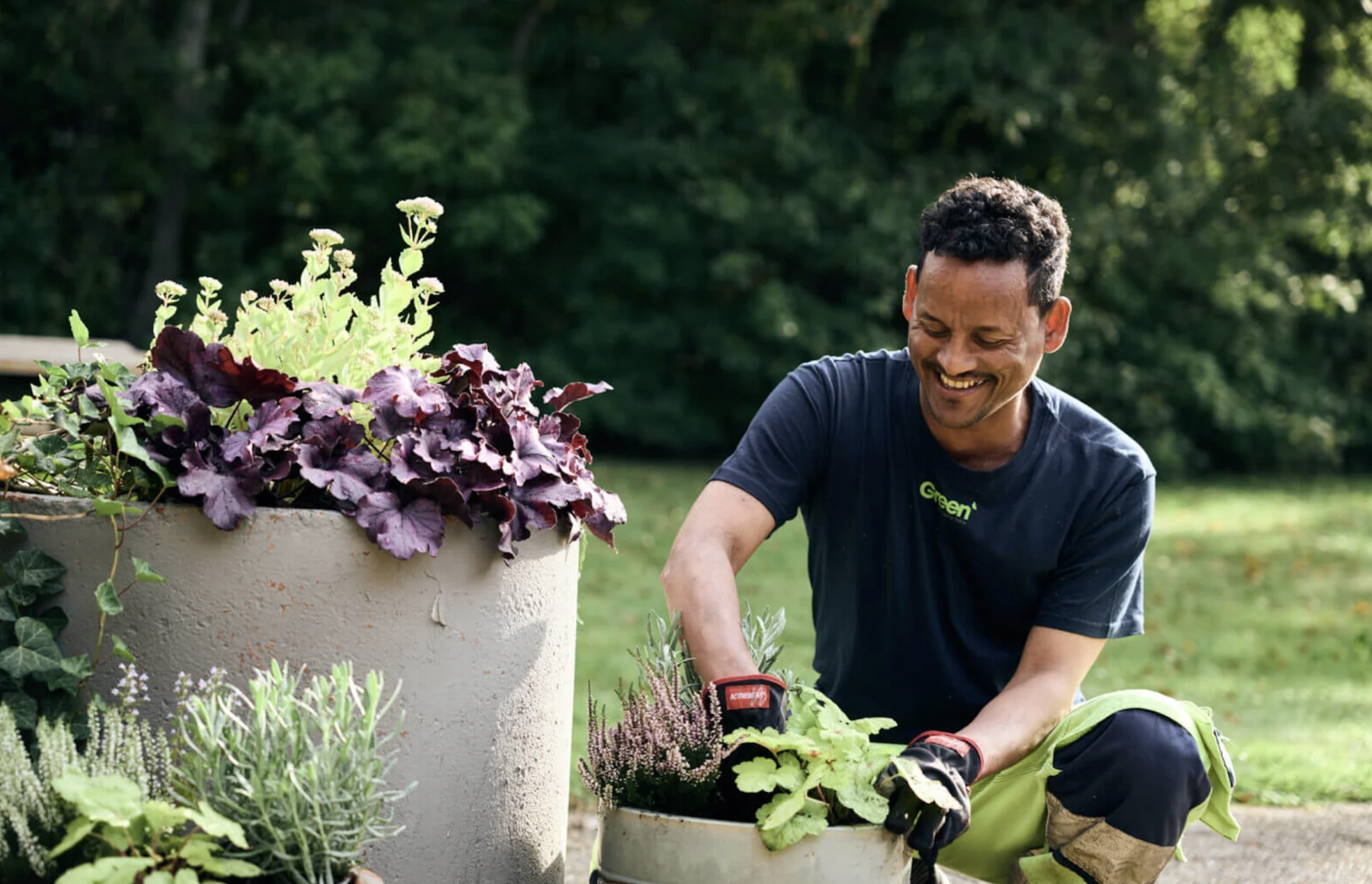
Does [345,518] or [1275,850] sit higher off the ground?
[345,518]

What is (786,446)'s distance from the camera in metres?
2.97

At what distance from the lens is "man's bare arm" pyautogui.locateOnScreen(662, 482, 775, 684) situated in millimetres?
2555

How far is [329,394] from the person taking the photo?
2334 millimetres

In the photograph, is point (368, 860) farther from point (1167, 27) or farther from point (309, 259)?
point (1167, 27)

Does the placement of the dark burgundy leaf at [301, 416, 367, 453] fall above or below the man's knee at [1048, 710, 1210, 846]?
above

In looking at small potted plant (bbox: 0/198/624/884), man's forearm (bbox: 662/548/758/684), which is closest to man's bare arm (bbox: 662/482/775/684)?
man's forearm (bbox: 662/548/758/684)

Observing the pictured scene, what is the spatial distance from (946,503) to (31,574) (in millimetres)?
1762

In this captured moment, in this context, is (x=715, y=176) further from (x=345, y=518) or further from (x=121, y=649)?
(x=121, y=649)

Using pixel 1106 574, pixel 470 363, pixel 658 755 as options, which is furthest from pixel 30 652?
pixel 1106 574

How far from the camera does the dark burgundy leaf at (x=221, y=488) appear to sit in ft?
7.16

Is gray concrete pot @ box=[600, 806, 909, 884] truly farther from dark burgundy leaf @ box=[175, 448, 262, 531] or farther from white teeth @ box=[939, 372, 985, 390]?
white teeth @ box=[939, 372, 985, 390]

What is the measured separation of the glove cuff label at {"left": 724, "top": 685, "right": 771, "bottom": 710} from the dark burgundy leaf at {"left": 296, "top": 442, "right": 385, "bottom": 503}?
69 cm

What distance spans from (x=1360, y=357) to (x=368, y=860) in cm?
1792

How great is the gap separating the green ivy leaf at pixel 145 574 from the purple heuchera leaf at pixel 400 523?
12.3 inches
